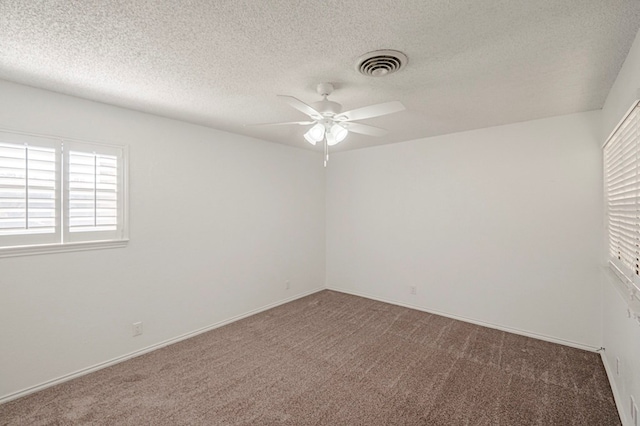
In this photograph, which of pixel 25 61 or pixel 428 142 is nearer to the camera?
pixel 25 61

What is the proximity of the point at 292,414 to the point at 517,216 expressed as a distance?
3.12 m

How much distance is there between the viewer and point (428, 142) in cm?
410

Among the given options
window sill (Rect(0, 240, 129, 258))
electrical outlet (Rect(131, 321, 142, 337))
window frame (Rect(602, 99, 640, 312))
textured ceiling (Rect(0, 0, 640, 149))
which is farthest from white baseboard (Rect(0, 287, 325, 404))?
window frame (Rect(602, 99, 640, 312))

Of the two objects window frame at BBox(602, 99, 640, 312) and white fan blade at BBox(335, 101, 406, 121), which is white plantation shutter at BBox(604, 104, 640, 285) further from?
white fan blade at BBox(335, 101, 406, 121)

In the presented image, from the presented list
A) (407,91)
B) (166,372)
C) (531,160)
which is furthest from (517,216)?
(166,372)

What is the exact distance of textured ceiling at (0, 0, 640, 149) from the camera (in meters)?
1.43

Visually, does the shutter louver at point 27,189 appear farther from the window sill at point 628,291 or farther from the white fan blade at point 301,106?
the window sill at point 628,291

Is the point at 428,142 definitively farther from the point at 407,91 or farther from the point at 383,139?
the point at 407,91

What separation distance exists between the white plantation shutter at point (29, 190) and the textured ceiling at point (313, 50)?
496mm

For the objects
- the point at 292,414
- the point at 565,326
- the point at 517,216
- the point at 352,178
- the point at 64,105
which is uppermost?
the point at 64,105

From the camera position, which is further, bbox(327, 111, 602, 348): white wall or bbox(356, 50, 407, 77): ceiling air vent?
bbox(327, 111, 602, 348): white wall

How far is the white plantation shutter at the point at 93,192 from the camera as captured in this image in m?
2.55

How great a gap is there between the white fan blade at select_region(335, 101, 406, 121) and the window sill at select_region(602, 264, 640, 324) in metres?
1.75

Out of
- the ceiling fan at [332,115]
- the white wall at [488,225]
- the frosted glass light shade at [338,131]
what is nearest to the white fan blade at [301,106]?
the ceiling fan at [332,115]
